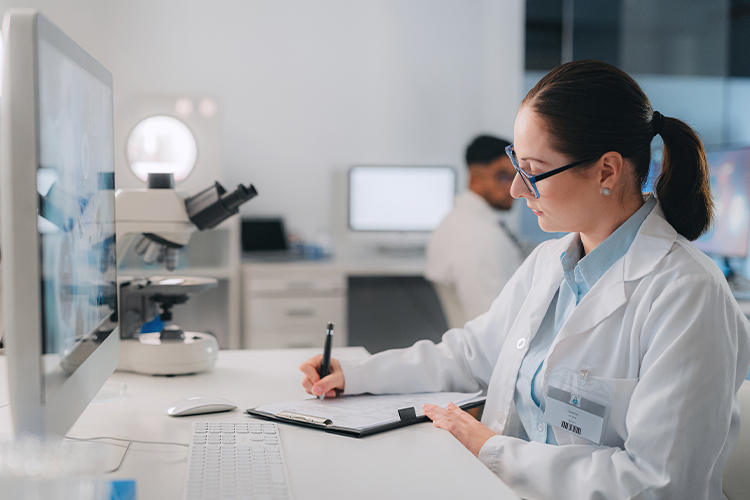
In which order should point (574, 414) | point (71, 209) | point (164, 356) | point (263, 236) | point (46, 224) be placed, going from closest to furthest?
point (46, 224), point (71, 209), point (574, 414), point (164, 356), point (263, 236)

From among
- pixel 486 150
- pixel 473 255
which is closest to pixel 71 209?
pixel 473 255

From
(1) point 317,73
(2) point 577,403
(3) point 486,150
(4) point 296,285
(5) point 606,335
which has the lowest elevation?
(4) point 296,285

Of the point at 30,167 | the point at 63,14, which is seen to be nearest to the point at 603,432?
the point at 30,167

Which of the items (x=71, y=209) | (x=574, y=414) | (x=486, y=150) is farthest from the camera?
(x=486, y=150)

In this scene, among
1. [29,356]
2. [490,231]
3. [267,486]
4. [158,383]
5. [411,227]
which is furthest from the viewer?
[411,227]

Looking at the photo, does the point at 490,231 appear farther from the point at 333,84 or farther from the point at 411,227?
the point at 333,84

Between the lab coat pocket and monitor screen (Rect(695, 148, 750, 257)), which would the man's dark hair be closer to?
monitor screen (Rect(695, 148, 750, 257))

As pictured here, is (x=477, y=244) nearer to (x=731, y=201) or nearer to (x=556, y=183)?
(x=731, y=201)

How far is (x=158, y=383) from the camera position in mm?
1246

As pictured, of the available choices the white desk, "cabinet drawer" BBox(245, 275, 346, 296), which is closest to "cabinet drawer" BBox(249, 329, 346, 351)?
"cabinet drawer" BBox(245, 275, 346, 296)

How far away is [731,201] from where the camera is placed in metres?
2.43

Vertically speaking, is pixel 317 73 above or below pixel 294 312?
above

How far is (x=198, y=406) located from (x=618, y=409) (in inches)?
25.7

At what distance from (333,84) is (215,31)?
2.37 feet
